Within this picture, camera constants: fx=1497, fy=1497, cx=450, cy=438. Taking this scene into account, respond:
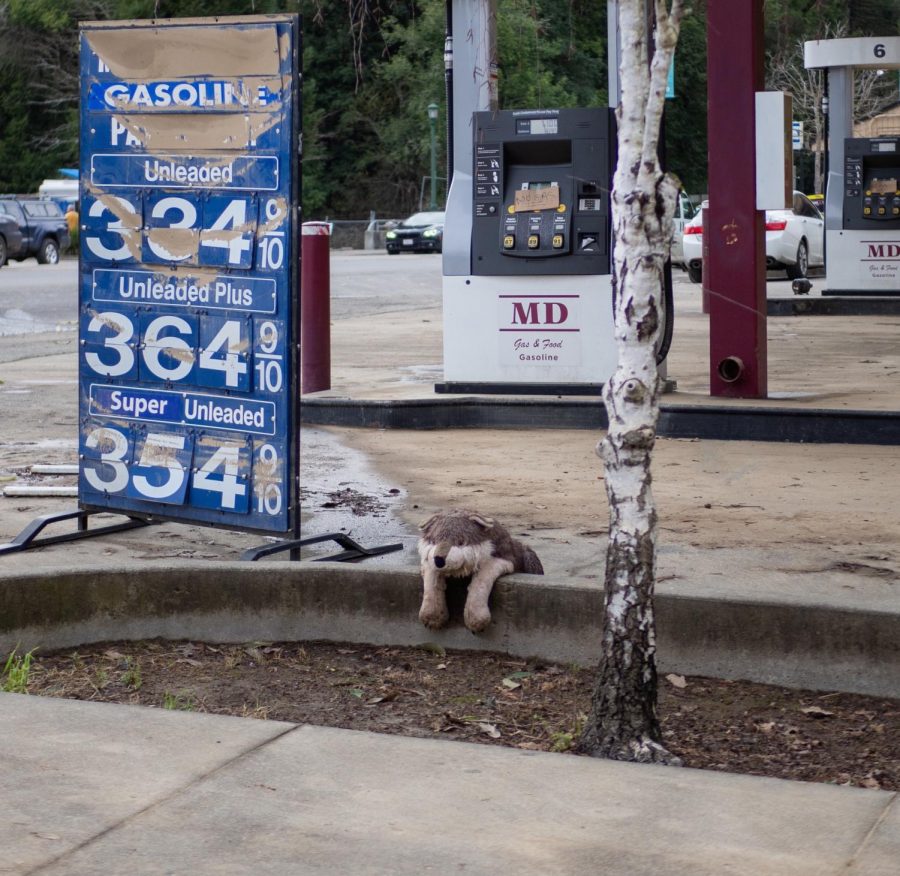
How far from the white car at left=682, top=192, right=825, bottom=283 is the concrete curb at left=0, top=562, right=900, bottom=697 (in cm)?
2021

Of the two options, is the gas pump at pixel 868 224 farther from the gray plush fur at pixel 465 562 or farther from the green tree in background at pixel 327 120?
the gray plush fur at pixel 465 562

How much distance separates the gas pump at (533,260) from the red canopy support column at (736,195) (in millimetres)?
747

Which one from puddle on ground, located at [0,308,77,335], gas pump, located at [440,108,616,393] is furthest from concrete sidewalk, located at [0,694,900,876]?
puddle on ground, located at [0,308,77,335]

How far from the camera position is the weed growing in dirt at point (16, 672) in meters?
4.70

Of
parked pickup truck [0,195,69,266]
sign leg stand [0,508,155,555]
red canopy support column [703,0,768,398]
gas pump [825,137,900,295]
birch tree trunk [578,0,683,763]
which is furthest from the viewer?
parked pickup truck [0,195,69,266]

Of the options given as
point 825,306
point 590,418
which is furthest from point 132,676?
point 825,306

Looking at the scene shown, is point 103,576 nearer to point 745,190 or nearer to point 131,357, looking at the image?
point 131,357

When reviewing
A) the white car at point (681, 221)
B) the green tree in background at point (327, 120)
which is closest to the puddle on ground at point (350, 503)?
the white car at point (681, 221)

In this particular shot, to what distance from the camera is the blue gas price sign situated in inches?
223

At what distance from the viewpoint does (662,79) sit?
3.96 m

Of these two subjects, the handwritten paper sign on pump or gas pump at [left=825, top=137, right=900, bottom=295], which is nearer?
the handwritten paper sign on pump

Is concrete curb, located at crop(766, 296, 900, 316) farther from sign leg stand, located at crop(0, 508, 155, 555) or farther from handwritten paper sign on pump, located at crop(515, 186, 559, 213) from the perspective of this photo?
sign leg stand, located at crop(0, 508, 155, 555)

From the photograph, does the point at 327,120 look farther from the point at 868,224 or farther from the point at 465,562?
the point at 465,562

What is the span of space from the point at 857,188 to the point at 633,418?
17495mm
